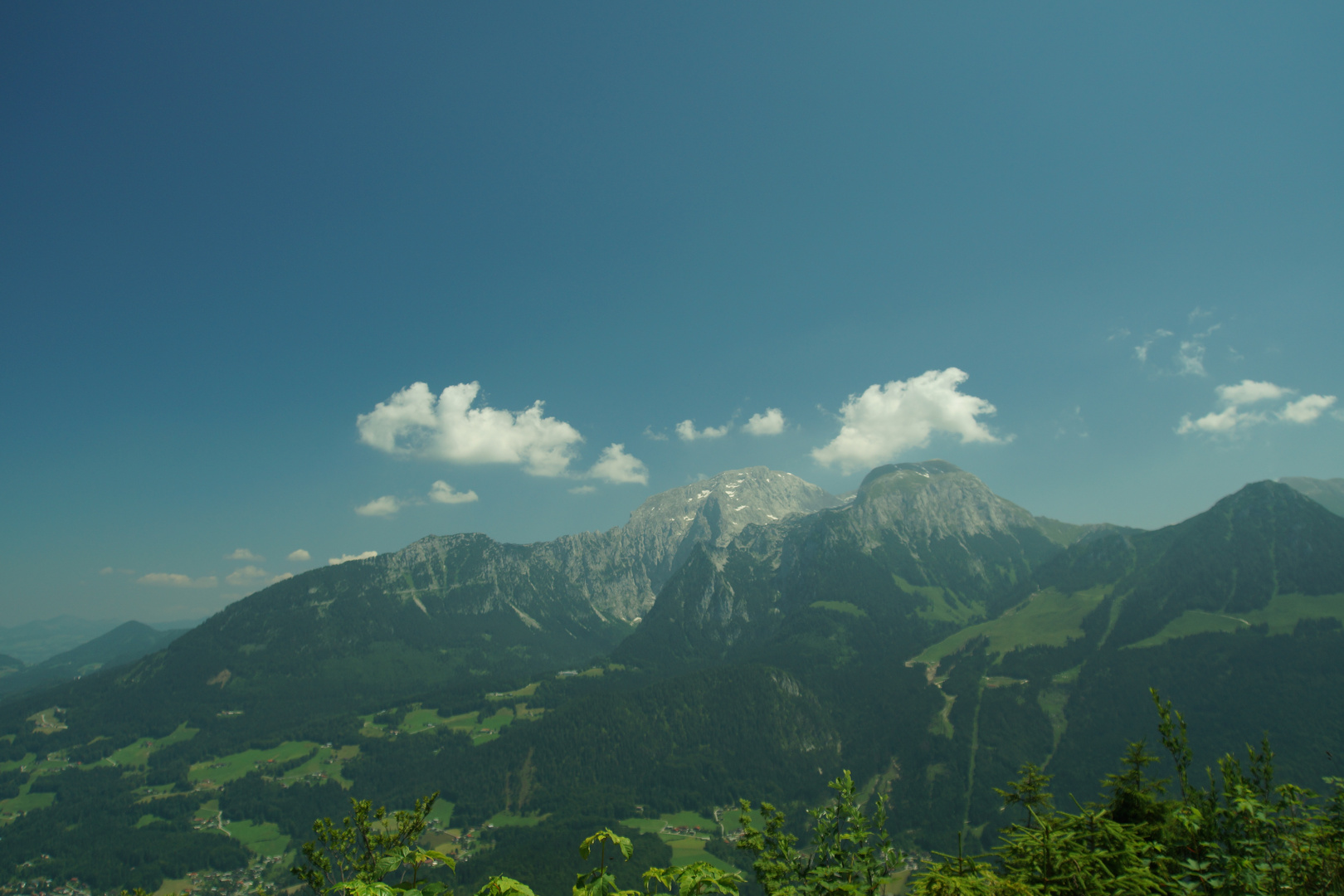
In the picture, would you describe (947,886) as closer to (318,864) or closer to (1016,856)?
(1016,856)

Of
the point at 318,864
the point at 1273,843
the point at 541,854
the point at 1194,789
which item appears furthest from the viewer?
the point at 541,854

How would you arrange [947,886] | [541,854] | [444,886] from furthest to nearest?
[541,854], [947,886], [444,886]

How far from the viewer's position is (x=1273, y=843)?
47.3 feet

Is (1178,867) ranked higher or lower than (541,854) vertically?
higher

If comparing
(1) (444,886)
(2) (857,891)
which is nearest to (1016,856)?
(2) (857,891)

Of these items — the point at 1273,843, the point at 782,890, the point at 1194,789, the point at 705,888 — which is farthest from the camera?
the point at 1194,789

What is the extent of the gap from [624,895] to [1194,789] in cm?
1881

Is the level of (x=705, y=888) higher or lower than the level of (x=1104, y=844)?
higher

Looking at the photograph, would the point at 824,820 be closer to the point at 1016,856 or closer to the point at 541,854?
the point at 1016,856

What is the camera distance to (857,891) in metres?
12.9

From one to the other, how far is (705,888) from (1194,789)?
16.7 m

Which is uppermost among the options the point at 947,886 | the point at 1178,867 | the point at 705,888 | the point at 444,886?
the point at 444,886

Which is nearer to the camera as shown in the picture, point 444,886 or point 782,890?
point 444,886

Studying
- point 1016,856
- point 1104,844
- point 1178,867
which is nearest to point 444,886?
point 1016,856
